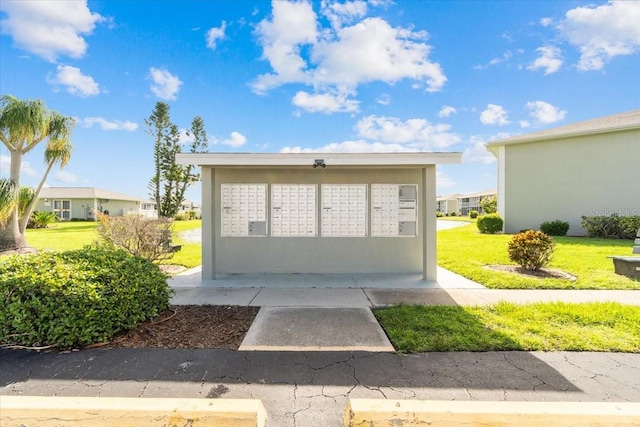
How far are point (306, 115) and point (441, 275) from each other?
502 inches

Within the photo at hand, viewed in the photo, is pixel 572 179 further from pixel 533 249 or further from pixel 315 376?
pixel 315 376

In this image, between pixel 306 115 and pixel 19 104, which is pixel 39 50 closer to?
pixel 19 104

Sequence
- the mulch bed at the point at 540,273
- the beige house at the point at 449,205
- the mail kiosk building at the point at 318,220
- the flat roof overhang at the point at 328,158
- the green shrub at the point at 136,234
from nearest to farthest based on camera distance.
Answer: the flat roof overhang at the point at 328,158 < the mulch bed at the point at 540,273 < the green shrub at the point at 136,234 < the mail kiosk building at the point at 318,220 < the beige house at the point at 449,205

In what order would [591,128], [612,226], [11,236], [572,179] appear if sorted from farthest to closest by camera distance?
[572,179] < [591,128] < [612,226] < [11,236]

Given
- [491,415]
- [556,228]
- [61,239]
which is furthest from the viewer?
[61,239]

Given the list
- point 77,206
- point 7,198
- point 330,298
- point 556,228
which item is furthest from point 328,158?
point 77,206

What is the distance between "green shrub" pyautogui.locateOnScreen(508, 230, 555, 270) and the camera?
7.19 m

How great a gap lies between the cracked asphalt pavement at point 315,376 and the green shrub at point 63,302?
20 centimetres

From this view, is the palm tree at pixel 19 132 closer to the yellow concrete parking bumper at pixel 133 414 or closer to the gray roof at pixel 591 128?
the yellow concrete parking bumper at pixel 133 414

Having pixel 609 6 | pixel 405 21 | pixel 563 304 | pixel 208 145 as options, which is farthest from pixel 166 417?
pixel 208 145

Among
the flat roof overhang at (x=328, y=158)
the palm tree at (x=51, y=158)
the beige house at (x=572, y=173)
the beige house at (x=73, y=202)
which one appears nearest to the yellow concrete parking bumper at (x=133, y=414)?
the flat roof overhang at (x=328, y=158)

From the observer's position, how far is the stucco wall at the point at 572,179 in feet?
47.1

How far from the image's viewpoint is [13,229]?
10.2m

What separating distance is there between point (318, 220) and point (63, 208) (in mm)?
41718
